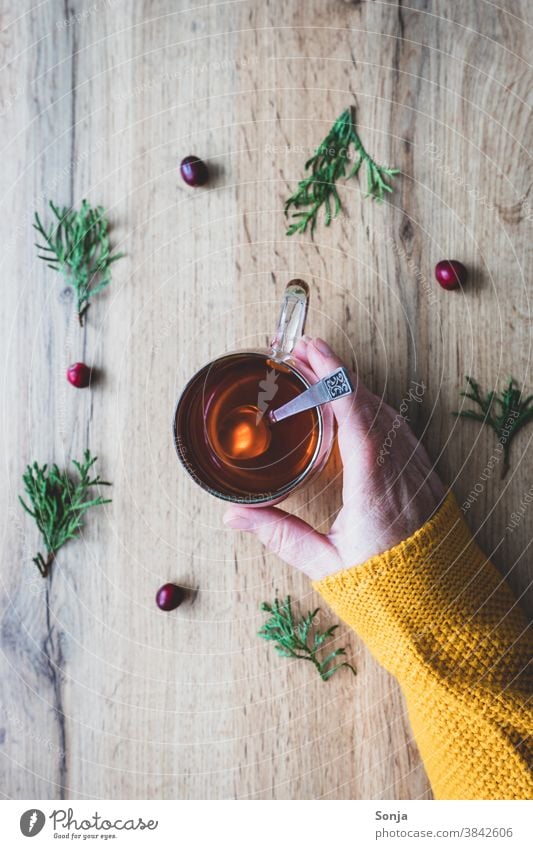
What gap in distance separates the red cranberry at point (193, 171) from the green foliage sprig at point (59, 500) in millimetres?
281

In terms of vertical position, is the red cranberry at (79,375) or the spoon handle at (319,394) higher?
the red cranberry at (79,375)

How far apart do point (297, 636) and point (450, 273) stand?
0.37 metres

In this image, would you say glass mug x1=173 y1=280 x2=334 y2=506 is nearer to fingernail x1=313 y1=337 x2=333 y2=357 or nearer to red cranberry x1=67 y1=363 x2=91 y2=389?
fingernail x1=313 y1=337 x2=333 y2=357

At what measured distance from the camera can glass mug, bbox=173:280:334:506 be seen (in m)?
0.59

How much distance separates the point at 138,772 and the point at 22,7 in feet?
2.50

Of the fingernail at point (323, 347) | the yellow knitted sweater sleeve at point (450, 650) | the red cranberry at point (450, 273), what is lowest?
the yellow knitted sweater sleeve at point (450, 650)

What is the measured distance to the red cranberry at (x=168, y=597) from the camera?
25.9 inches

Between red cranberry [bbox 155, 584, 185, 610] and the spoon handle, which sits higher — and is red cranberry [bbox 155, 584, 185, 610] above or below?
below

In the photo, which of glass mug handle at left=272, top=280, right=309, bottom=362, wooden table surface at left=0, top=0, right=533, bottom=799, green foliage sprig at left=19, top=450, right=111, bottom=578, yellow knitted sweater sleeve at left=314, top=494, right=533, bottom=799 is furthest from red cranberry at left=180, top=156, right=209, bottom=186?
yellow knitted sweater sleeve at left=314, top=494, right=533, bottom=799

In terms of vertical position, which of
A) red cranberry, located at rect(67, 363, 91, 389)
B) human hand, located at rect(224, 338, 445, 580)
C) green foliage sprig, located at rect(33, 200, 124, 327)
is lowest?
human hand, located at rect(224, 338, 445, 580)

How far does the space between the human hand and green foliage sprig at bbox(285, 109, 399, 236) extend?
0.46ft

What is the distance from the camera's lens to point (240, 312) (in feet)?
2.22

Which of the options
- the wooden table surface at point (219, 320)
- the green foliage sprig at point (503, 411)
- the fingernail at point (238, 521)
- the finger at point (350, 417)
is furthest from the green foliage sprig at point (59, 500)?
the green foliage sprig at point (503, 411)

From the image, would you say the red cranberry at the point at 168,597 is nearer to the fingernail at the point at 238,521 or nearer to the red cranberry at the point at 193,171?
the fingernail at the point at 238,521
